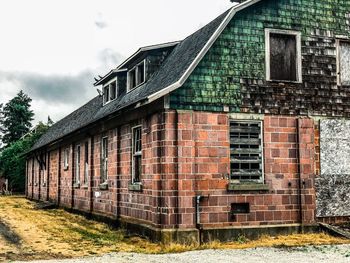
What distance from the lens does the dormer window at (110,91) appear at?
21875 millimetres

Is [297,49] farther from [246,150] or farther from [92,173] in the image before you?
[92,173]

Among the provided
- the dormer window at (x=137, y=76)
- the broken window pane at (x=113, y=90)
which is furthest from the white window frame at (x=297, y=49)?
the broken window pane at (x=113, y=90)

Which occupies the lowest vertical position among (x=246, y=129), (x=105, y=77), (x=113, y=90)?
(x=246, y=129)

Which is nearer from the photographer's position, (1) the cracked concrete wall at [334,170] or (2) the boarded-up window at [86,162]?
(1) the cracked concrete wall at [334,170]

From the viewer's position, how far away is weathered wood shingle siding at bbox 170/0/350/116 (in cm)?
1459

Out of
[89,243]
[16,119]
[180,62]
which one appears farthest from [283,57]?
[16,119]

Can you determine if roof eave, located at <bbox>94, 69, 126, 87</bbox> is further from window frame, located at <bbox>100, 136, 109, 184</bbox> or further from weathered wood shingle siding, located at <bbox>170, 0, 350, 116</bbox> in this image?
weathered wood shingle siding, located at <bbox>170, 0, 350, 116</bbox>

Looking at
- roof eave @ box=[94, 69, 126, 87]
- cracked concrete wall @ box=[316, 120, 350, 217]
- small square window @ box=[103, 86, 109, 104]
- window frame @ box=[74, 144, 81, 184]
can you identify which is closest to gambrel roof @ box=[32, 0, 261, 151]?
roof eave @ box=[94, 69, 126, 87]

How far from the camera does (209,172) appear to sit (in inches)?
566

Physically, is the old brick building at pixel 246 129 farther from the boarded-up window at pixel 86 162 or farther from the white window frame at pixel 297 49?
the boarded-up window at pixel 86 162

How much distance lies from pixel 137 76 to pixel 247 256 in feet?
30.4

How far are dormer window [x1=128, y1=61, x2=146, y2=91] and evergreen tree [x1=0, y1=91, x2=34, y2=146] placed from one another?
6066 centimetres

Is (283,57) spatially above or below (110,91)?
above

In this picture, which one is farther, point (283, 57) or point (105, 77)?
point (105, 77)
